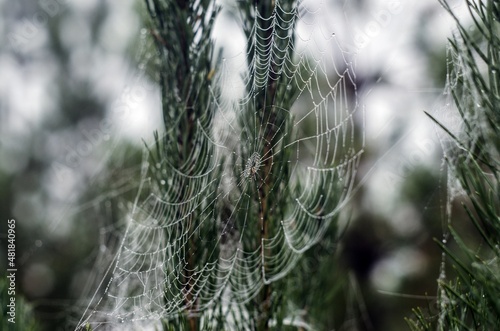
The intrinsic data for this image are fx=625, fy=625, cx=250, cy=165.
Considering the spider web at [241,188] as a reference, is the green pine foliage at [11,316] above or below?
below

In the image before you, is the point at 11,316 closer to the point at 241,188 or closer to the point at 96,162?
the point at 241,188

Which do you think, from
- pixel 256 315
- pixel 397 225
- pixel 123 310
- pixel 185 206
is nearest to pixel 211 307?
pixel 256 315

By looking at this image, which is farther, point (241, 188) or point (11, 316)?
point (241, 188)

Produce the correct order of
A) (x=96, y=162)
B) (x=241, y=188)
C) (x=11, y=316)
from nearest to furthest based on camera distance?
(x=11, y=316) → (x=241, y=188) → (x=96, y=162)

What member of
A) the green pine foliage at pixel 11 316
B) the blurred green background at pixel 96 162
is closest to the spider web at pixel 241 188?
the green pine foliage at pixel 11 316

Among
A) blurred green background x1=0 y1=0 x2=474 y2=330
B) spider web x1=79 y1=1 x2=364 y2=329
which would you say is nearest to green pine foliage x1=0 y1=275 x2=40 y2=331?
spider web x1=79 y1=1 x2=364 y2=329

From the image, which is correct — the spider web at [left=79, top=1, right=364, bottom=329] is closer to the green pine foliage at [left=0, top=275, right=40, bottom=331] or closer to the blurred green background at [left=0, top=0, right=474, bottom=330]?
the green pine foliage at [left=0, top=275, right=40, bottom=331]

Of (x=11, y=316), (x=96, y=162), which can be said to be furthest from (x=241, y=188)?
(x=96, y=162)

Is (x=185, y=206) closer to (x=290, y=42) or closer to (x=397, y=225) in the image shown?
(x=290, y=42)

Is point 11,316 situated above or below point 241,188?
below

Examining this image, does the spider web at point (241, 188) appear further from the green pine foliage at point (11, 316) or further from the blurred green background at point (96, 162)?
the blurred green background at point (96, 162)

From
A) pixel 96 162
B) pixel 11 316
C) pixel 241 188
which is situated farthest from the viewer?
pixel 96 162
